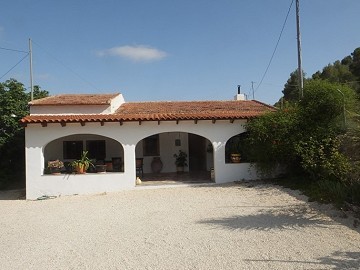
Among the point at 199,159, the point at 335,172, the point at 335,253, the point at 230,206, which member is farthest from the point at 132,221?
the point at 199,159

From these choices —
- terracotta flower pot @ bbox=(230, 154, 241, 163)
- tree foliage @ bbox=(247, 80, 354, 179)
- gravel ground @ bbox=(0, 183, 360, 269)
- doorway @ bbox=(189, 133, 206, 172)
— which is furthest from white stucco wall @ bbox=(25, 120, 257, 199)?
doorway @ bbox=(189, 133, 206, 172)

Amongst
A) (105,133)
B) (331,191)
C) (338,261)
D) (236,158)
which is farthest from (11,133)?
(338,261)

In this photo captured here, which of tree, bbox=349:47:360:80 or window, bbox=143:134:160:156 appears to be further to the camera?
tree, bbox=349:47:360:80

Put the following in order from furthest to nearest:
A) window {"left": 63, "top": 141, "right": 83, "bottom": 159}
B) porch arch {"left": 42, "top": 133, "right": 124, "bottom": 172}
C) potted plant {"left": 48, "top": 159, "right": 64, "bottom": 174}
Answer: window {"left": 63, "top": 141, "right": 83, "bottom": 159} < porch arch {"left": 42, "top": 133, "right": 124, "bottom": 172} < potted plant {"left": 48, "top": 159, "right": 64, "bottom": 174}

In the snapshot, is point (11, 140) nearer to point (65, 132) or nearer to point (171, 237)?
point (65, 132)

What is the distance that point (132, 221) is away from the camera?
853cm

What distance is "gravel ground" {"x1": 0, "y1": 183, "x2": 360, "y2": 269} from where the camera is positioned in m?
5.60

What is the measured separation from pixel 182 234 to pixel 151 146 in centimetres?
1069

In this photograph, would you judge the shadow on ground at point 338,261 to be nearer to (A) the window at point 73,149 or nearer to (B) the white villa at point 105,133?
(B) the white villa at point 105,133

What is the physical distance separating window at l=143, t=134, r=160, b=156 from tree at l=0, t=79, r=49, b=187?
639 centimetres

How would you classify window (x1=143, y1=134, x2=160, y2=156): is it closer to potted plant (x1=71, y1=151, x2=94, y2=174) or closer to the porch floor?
the porch floor

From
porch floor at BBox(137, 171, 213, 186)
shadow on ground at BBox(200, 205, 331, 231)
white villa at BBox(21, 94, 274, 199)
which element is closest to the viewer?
shadow on ground at BBox(200, 205, 331, 231)

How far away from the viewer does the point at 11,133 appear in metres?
16.3

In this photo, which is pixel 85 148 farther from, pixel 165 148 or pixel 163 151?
pixel 165 148
